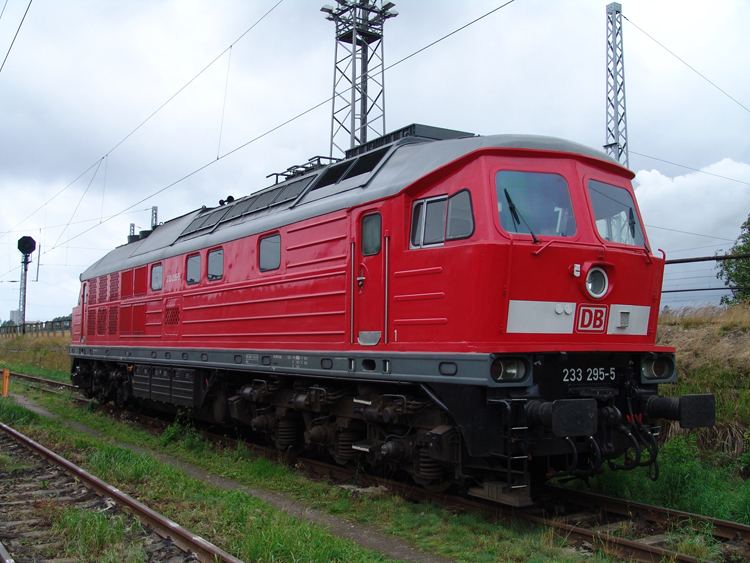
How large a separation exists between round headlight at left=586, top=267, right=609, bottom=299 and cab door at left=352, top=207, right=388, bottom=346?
209 cm

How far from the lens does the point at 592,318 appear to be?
621cm

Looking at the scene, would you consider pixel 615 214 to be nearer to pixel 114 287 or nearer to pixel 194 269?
pixel 194 269

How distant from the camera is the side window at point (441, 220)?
19.9ft

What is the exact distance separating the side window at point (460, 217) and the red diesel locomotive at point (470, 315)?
0.02m

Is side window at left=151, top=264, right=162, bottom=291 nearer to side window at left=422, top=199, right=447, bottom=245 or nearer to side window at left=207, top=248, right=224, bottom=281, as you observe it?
side window at left=207, top=248, right=224, bottom=281

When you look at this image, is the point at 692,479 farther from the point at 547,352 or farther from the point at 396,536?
the point at 396,536

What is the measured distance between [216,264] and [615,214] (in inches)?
253

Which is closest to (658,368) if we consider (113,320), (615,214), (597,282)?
(597,282)

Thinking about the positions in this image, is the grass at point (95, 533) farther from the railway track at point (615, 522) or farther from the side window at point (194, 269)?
the side window at point (194, 269)

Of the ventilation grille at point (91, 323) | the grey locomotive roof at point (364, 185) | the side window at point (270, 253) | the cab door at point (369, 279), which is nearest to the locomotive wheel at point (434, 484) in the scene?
the cab door at point (369, 279)

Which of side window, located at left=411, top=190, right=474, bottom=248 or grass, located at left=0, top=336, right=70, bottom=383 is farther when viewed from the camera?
grass, located at left=0, top=336, right=70, bottom=383

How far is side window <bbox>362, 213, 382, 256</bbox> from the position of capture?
22.9 ft

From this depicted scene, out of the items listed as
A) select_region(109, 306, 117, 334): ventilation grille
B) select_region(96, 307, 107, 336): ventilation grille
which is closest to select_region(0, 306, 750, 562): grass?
select_region(109, 306, 117, 334): ventilation grille

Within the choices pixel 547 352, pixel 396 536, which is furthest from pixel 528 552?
pixel 547 352
